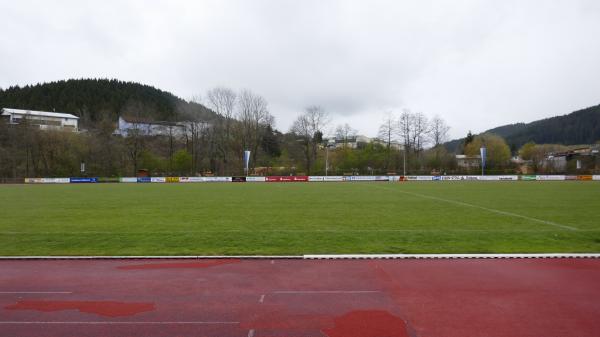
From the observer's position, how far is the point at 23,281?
24.7ft

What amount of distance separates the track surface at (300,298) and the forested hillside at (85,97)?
10543cm

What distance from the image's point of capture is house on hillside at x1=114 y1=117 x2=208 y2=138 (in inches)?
3145

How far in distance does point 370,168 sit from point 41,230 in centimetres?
6866

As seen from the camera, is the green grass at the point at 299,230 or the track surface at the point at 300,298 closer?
the track surface at the point at 300,298

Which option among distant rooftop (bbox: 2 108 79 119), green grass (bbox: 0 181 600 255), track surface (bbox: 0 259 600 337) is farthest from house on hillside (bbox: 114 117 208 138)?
track surface (bbox: 0 259 600 337)

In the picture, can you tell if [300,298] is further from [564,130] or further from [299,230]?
[564,130]

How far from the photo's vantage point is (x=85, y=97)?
117 metres

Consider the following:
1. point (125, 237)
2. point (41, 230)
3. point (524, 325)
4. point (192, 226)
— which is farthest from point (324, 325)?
point (41, 230)

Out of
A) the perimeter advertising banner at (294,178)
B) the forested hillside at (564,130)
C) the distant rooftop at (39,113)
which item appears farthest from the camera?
the forested hillside at (564,130)

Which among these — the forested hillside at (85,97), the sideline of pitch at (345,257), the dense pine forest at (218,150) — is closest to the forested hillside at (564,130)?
the dense pine forest at (218,150)

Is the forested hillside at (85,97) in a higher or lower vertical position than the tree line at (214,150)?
higher

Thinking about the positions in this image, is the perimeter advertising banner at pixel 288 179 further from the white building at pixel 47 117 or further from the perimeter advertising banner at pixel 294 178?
the white building at pixel 47 117

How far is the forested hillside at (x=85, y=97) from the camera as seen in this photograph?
111250 mm

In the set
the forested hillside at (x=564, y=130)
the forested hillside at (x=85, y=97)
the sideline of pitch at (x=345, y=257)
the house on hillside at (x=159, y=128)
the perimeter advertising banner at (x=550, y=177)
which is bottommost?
the sideline of pitch at (x=345, y=257)
